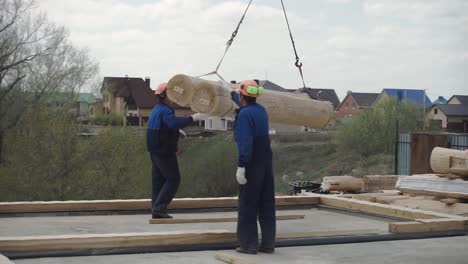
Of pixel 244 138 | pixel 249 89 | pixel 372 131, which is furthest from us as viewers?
pixel 372 131

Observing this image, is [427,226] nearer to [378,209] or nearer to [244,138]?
[378,209]

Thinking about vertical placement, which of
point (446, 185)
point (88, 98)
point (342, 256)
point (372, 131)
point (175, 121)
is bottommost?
point (342, 256)

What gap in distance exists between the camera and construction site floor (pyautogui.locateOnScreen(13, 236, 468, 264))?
318 inches

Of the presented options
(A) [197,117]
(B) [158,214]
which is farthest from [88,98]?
(A) [197,117]

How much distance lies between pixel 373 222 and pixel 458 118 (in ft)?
215

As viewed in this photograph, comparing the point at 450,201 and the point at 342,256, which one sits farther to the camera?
the point at 450,201

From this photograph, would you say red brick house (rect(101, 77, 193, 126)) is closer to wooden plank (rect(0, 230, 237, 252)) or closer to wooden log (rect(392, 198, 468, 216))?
wooden log (rect(392, 198, 468, 216))

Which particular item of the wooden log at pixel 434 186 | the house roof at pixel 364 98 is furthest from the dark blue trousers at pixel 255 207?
the house roof at pixel 364 98

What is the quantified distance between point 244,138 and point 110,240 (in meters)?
1.87

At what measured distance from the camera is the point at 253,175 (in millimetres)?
8828

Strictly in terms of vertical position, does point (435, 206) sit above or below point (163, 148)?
below

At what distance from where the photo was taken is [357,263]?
8.27m

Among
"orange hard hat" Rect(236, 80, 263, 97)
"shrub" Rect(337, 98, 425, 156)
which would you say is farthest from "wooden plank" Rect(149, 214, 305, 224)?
"shrub" Rect(337, 98, 425, 156)

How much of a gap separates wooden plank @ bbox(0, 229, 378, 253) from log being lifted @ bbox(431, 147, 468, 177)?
4341mm
